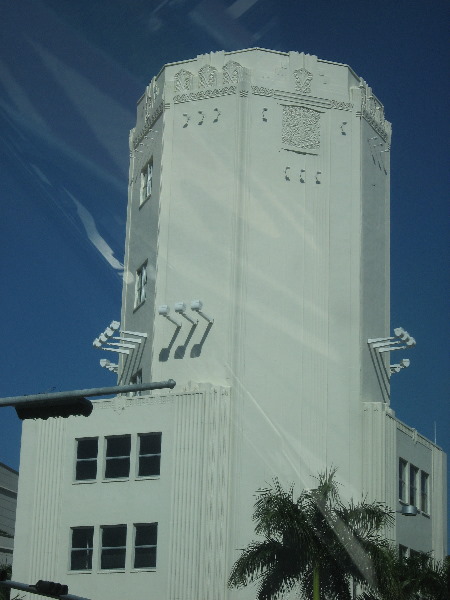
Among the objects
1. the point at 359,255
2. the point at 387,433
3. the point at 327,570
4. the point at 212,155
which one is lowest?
the point at 327,570

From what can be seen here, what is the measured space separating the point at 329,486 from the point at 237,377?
10605 mm

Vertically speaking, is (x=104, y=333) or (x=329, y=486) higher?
(x=104, y=333)

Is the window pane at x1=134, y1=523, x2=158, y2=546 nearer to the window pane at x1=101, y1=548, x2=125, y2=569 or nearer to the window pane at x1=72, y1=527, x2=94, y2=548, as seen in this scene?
the window pane at x1=101, y1=548, x2=125, y2=569

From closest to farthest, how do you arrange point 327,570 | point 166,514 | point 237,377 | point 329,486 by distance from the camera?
point 327,570, point 329,486, point 166,514, point 237,377

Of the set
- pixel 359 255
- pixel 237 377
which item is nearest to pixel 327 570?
pixel 237 377

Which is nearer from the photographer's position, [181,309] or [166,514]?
[166,514]

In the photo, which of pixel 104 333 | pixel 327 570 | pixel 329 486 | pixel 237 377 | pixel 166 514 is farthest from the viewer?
pixel 104 333

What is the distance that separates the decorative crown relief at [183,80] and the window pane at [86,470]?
632 inches

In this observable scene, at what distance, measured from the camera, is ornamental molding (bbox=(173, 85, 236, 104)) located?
50281 millimetres

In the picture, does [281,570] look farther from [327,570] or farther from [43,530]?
[43,530]

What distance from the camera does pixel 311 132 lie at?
50.7m

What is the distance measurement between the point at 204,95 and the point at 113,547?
18.8 meters

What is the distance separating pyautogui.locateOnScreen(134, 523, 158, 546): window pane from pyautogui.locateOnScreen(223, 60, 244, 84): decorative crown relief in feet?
60.3

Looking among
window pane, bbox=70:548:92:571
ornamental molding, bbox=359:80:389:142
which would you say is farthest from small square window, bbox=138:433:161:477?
ornamental molding, bbox=359:80:389:142
